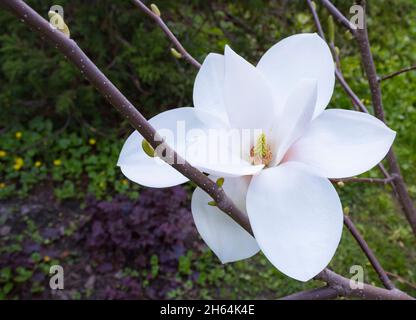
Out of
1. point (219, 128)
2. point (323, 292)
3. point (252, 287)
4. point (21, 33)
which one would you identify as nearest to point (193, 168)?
point (219, 128)

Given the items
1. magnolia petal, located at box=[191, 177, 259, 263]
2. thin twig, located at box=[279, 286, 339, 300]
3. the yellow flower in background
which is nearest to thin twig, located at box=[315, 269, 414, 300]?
thin twig, located at box=[279, 286, 339, 300]

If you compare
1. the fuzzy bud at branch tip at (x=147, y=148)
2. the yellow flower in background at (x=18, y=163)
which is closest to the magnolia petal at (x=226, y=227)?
the fuzzy bud at branch tip at (x=147, y=148)

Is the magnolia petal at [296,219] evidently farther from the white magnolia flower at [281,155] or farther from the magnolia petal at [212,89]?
the magnolia petal at [212,89]

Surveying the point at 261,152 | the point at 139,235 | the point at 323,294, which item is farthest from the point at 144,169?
the point at 139,235

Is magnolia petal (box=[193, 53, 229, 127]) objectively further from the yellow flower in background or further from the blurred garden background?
the yellow flower in background

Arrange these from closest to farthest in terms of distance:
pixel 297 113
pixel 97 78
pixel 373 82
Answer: pixel 97 78
pixel 297 113
pixel 373 82

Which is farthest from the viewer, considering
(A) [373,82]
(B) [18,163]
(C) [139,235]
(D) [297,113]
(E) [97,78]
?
(B) [18,163]

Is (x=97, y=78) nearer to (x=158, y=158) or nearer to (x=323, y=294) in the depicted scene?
(x=158, y=158)
